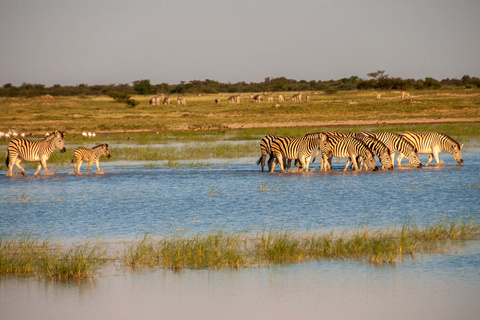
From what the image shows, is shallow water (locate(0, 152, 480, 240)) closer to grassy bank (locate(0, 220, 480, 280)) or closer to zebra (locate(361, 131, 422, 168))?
zebra (locate(361, 131, 422, 168))

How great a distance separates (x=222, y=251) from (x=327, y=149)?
922 cm

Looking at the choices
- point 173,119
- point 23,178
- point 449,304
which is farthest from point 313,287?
point 173,119

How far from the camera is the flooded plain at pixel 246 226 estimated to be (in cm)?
617

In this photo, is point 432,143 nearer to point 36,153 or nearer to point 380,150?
point 380,150

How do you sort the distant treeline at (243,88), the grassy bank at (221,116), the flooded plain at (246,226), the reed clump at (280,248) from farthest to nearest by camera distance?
the distant treeline at (243,88), the grassy bank at (221,116), the reed clump at (280,248), the flooded plain at (246,226)

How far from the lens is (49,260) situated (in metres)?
7.66

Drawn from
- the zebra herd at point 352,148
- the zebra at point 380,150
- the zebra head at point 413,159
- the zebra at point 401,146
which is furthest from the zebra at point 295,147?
the zebra head at point 413,159

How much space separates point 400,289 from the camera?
653 cm

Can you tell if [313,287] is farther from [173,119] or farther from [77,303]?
[173,119]

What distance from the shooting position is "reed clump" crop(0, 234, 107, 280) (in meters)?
7.26

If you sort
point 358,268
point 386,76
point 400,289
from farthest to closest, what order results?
point 386,76
point 358,268
point 400,289

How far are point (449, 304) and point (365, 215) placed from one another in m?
4.49

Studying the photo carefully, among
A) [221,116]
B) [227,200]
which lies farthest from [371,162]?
[221,116]

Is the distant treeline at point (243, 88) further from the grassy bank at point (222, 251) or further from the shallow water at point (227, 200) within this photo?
the grassy bank at point (222, 251)
